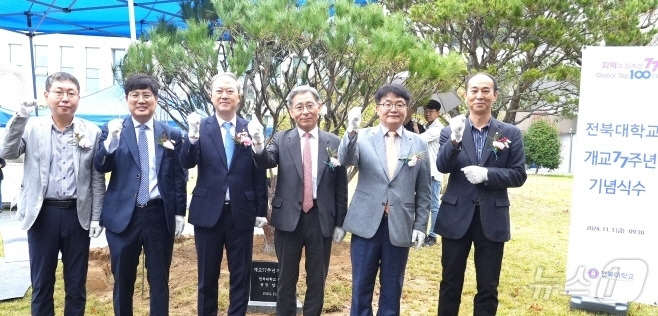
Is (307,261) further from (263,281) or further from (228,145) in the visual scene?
(228,145)

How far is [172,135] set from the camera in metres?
3.38

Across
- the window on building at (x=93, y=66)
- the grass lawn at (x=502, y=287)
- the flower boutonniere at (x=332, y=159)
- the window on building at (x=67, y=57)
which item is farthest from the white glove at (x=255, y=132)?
the window on building at (x=67, y=57)

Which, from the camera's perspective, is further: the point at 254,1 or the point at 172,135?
the point at 254,1

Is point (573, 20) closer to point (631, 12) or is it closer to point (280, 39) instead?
point (631, 12)

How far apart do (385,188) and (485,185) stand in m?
0.59

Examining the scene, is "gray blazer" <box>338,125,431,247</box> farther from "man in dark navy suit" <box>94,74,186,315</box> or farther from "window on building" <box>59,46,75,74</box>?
"window on building" <box>59,46,75,74</box>

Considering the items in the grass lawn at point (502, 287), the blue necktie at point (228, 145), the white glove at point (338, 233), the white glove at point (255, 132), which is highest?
the white glove at point (255, 132)

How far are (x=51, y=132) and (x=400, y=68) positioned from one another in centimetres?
248

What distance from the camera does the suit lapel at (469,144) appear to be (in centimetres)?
329

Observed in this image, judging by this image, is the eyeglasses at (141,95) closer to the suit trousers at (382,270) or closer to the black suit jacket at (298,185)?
the black suit jacket at (298,185)

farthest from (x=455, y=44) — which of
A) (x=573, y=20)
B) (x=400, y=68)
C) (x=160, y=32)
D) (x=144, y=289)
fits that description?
(x=144, y=289)

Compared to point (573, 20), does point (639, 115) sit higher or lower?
lower

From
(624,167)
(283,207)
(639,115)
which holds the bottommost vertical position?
(283,207)

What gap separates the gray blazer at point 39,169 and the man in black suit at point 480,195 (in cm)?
208
